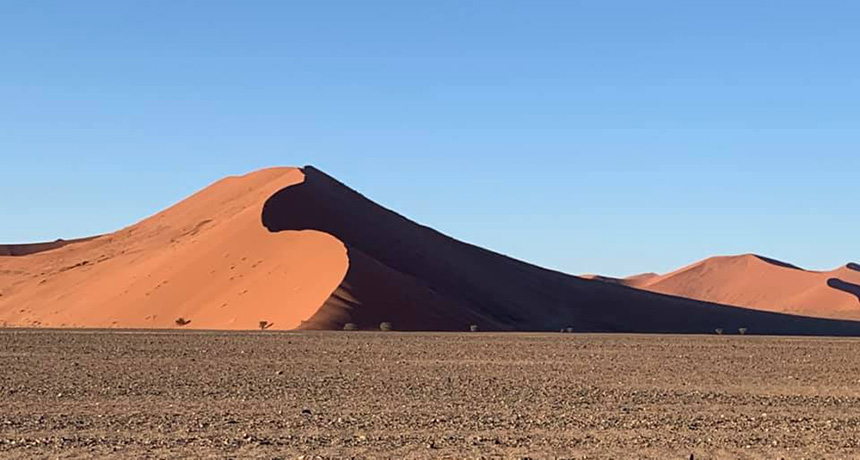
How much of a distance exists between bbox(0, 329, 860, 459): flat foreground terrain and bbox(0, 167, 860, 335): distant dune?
2586 centimetres

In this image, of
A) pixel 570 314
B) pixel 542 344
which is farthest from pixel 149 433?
pixel 570 314

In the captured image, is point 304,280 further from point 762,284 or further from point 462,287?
point 762,284

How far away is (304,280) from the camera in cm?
6788

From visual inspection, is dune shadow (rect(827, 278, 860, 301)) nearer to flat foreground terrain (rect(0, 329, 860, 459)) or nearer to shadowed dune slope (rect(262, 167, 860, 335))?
shadowed dune slope (rect(262, 167, 860, 335))

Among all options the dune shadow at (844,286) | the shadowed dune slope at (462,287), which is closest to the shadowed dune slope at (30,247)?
the shadowed dune slope at (462,287)

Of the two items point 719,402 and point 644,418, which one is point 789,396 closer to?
point 719,402

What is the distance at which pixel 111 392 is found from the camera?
22984mm

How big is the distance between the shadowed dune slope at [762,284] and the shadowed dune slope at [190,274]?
70817 millimetres

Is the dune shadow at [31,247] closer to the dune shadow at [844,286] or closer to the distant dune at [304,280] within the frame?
the distant dune at [304,280]

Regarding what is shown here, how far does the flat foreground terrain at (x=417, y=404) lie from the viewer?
51.9ft

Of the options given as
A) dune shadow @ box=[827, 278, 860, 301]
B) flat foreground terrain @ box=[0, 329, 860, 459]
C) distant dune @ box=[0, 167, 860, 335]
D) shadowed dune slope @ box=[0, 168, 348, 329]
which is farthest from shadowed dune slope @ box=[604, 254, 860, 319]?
flat foreground terrain @ box=[0, 329, 860, 459]

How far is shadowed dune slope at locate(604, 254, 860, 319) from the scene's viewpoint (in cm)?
14688

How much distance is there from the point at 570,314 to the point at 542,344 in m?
39.6

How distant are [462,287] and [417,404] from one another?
201 feet
